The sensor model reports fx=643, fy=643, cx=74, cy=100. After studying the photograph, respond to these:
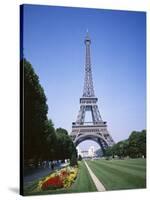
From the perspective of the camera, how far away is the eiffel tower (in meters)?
11.3

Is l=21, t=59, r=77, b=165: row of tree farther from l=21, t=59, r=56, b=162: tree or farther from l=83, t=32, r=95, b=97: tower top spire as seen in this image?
l=83, t=32, r=95, b=97: tower top spire

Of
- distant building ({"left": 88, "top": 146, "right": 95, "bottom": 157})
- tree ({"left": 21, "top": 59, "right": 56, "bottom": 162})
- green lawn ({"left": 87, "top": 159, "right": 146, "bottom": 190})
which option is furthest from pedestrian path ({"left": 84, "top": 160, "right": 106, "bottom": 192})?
tree ({"left": 21, "top": 59, "right": 56, "bottom": 162})

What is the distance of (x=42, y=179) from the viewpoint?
10.8m

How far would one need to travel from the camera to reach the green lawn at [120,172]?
1144 cm

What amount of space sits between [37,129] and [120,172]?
1836 millimetres

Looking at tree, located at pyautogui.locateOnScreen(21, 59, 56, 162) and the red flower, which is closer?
tree, located at pyautogui.locateOnScreen(21, 59, 56, 162)

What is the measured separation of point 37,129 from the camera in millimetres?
10836

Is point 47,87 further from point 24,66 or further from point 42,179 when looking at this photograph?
point 42,179

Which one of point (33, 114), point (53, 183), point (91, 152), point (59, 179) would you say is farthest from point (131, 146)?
point (33, 114)

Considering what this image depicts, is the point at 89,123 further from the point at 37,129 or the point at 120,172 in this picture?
the point at 37,129

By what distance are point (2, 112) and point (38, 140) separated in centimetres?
80

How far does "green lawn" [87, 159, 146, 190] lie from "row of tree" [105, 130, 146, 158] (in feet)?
0.46

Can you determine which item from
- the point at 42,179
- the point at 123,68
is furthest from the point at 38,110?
the point at 123,68

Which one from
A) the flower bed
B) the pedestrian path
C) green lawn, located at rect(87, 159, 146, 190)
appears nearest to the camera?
the flower bed
